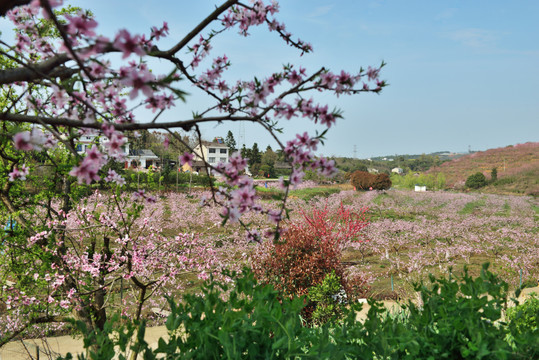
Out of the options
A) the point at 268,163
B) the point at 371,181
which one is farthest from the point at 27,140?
the point at 268,163

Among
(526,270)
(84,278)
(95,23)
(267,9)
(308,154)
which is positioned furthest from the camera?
(526,270)

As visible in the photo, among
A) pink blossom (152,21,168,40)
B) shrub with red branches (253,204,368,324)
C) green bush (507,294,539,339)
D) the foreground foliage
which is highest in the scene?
pink blossom (152,21,168,40)

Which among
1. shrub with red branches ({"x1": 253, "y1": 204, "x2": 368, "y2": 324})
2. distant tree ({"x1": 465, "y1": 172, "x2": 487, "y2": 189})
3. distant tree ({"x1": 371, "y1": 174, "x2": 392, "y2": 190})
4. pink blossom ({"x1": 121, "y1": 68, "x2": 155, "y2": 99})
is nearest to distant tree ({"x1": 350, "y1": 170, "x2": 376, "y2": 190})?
distant tree ({"x1": 371, "y1": 174, "x2": 392, "y2": 190})

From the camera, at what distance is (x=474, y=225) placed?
1688cm

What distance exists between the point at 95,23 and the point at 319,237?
224 inches

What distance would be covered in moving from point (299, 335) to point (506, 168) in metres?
56.8

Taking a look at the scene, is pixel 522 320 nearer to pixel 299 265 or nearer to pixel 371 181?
pixel 299 265

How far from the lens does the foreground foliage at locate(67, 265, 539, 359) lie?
6.23 feet

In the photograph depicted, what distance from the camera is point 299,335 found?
86.4 inches

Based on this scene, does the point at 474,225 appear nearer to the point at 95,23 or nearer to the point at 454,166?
the point at 95,23

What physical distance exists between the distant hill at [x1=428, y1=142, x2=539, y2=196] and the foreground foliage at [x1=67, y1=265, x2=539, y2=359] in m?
40.5

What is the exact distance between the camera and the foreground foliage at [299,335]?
1.90 meters

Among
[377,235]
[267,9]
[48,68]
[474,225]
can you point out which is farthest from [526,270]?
[48,68]

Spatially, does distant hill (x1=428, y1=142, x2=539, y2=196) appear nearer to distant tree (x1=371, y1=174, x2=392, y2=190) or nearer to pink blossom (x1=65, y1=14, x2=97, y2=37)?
distant tree (x1=371, y1=174, x2=392, y2=190)
